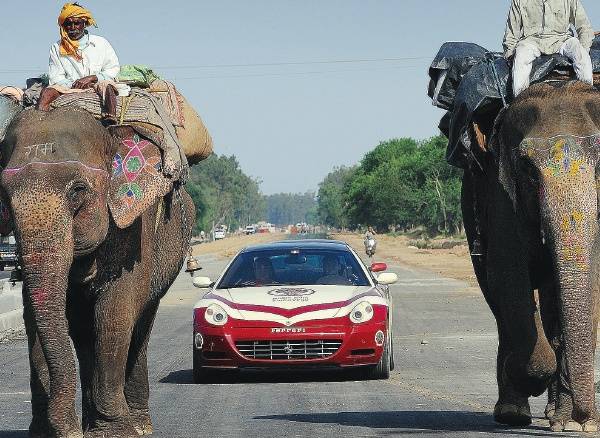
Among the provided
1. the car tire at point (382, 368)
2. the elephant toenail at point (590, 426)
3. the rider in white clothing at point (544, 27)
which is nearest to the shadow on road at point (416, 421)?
the elephant toenail at point (590, 426)

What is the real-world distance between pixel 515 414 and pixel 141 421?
2.73 metres

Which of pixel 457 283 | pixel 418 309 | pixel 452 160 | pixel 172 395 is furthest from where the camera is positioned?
pixel 457 283

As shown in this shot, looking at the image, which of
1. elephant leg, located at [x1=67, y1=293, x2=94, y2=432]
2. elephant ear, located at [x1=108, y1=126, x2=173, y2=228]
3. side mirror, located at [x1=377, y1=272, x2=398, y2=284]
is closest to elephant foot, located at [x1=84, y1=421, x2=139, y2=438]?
elephant leg, located at [x1=67, y1=293, x2=94, y2=432]

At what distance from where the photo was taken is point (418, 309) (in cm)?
3114

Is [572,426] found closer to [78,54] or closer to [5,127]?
[5,127]

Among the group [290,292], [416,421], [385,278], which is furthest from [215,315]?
[416,421]

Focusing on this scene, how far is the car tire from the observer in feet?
54.4

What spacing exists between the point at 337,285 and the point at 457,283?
28079 mm

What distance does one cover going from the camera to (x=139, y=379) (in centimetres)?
1188

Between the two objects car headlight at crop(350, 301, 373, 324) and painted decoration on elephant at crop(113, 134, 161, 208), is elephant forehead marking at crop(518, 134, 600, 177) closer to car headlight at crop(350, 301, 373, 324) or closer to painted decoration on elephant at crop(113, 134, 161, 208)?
painted decoration on elephant at crop(113, 134, 161, 208)

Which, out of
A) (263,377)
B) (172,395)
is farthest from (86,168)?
(263,377)

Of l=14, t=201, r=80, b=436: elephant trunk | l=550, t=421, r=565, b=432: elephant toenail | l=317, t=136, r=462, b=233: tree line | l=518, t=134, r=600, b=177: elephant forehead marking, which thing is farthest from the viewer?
l=317, t=136, r=462, b=233: tree line

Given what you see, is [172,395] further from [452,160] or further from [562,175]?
[562,175]

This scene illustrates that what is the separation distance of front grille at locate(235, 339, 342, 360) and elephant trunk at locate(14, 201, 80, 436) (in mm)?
7036
